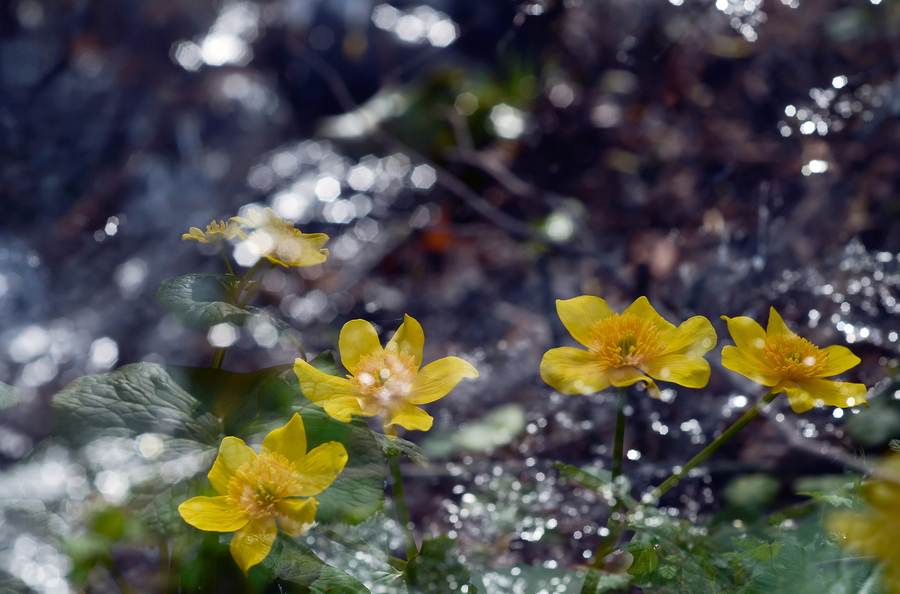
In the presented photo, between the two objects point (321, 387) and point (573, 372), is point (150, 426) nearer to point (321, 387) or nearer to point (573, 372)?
point (321, 387)

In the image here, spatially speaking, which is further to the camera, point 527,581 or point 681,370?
point 527,581

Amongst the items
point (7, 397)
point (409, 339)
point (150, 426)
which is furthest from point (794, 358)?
point (7, 397)

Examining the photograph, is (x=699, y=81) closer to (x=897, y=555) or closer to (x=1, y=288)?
(x=897, y=555)

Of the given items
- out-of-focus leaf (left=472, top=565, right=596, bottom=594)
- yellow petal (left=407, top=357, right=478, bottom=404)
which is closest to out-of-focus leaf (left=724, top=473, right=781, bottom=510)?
out-of-focus leaf (left=472, top=565, right=596, bottom=594)

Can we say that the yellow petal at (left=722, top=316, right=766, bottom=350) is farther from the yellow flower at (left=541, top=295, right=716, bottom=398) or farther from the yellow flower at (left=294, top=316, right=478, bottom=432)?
the yellow flower at (left=294, top=316, right=478, bottom=432)

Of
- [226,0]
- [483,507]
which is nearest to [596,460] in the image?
→ [483,507]

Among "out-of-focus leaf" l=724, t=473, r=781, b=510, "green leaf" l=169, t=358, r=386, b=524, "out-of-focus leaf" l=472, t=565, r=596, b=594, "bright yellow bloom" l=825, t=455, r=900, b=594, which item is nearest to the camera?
"bright yellow bloom" l=825, t=455, r=900, b=594
